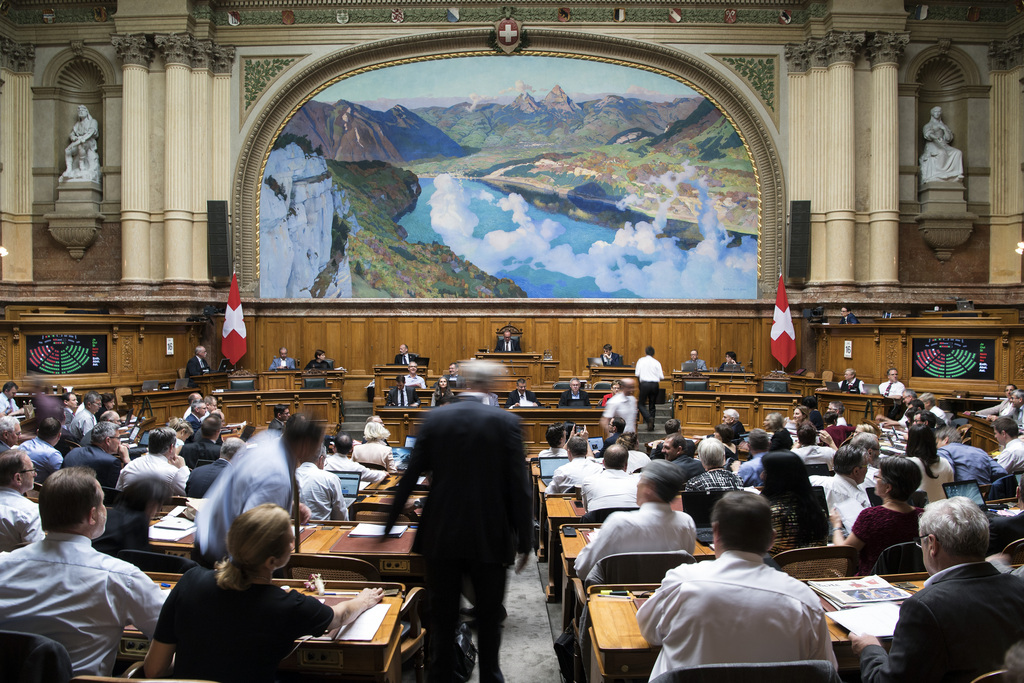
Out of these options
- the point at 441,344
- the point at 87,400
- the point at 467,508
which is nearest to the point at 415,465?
the point at 467,508

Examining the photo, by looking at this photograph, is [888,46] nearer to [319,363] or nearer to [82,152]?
[319,363]

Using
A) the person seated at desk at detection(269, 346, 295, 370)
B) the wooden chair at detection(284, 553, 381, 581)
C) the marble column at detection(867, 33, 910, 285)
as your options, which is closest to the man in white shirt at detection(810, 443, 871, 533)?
the wooden chair at detection(284, 553, 381, 581)

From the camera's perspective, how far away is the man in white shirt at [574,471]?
559 cm

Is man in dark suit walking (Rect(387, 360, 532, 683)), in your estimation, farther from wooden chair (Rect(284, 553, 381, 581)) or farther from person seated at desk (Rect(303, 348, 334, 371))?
person seated at desk (Rect(303, 348, 334, 371))

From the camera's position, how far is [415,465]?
323 centimetres

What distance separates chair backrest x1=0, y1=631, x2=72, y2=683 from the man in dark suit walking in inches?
56.6

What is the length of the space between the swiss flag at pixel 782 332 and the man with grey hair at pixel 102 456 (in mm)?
12282

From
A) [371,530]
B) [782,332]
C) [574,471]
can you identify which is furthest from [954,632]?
[782,332]

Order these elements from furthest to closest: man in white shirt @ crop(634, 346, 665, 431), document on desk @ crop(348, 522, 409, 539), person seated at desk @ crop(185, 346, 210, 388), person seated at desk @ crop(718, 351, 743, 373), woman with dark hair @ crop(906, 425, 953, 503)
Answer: person seated at desk @ crop(718, 351, 743, 373) → person seated at desk @ crop(185, 346, 210, 388) → man in white shirt @ crop(634, 346, 665, 431) → woman with dark hair @ crop(906, 425, 953, 503) → document on desk @ crop(348, 522, 409, 539)

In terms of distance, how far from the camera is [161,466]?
16.7 ft

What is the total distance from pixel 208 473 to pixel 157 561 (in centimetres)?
188

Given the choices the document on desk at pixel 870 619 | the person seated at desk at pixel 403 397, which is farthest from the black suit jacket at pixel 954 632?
the person seated at desk at pixel 403 397

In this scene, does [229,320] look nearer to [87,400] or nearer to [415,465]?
[87,400]

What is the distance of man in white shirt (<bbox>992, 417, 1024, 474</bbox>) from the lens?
220 inches
